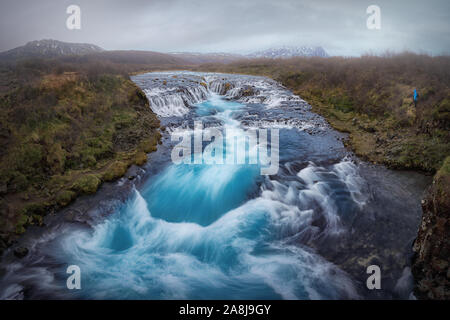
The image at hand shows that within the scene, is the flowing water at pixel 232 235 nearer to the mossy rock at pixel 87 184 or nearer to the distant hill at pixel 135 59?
the mossy rock at pixel 87 184

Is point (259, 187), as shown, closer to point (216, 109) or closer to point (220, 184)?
point (220, 184)

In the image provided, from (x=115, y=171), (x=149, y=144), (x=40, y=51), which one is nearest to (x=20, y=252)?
(x=115, y=171)

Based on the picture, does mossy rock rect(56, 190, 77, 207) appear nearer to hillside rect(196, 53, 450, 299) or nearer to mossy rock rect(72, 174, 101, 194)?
mossy rock rect(72, 174, 101, 194)

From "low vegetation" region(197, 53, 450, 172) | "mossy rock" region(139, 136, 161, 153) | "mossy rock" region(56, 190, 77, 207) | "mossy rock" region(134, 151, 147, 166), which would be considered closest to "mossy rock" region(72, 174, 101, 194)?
"mossy rock" region(56, 190, 77, 207)

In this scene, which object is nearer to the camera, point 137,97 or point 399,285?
point 399,285

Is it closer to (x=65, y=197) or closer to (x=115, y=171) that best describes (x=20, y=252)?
(x=65, y=197)

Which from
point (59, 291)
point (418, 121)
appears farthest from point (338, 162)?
point (59, 291)

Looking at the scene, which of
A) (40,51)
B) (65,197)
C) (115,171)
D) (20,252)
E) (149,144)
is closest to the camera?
(20,252)
